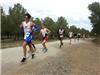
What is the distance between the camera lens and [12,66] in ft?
43.4

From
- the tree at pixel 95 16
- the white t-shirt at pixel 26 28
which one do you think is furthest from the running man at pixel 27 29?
the tree at pixel 95 16

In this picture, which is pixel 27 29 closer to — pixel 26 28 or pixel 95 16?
pixel 26 28

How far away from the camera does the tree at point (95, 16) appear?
110438mm

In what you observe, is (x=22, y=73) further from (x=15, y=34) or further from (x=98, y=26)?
(x=98, y=26)

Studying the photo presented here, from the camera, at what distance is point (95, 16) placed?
368 feet

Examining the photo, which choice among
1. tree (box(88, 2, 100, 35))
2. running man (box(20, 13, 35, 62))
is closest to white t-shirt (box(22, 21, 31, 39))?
running man (box(20, 13, 35, 62))

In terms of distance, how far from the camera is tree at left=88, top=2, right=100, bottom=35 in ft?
362

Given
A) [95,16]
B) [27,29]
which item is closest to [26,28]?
[27,29]

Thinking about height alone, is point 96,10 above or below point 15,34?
above

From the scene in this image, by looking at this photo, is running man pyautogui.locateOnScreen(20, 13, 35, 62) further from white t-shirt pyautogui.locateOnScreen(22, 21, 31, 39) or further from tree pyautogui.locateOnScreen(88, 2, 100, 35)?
tree pyautogui.locateOnScreen(88, 2, 100, 35)

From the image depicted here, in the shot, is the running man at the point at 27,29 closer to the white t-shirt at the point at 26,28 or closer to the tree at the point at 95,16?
the white t-shirt at the point at 26,28

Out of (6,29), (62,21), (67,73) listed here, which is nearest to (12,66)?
(67,73)

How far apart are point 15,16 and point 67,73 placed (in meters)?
78.5

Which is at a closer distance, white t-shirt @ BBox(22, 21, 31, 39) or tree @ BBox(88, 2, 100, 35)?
white t-shirt @ BBox(22, 21, 31, 39)
